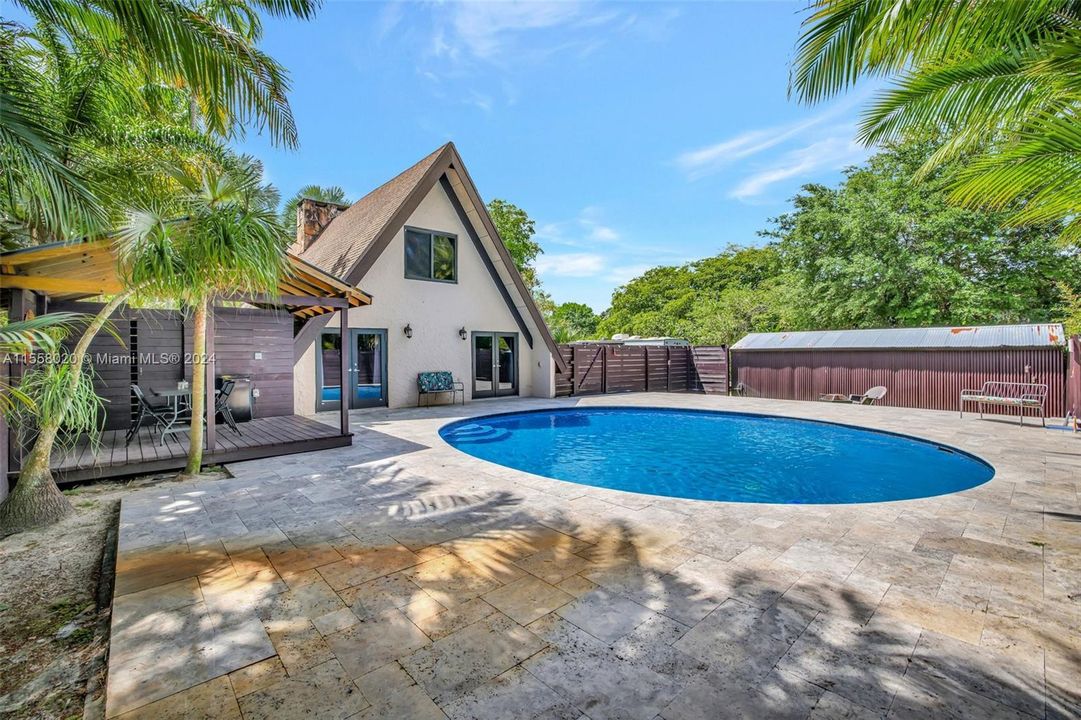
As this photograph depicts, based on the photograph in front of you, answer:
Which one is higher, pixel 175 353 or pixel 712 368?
A: pixel 175 353

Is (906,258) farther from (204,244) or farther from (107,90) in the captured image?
(107,90)

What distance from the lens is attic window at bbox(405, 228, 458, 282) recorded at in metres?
12.5

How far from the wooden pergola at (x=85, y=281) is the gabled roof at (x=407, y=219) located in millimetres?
3639

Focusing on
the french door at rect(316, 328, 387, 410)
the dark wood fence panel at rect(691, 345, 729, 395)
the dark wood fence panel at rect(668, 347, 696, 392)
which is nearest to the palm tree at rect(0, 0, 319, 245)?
the french door at rect(316, 328, 387, 410)

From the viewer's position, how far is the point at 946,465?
7266mm

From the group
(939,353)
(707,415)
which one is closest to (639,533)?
(707,415)

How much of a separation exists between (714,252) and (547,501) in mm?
39151

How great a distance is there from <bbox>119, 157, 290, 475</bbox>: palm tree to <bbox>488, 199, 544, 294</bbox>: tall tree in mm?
19708

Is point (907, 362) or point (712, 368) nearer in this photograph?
point (907, 362)


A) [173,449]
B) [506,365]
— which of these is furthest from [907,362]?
[173,449]

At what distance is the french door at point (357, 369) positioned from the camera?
11508 millimetres

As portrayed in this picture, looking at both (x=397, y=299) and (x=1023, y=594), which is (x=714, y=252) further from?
(x=1023, y=594)

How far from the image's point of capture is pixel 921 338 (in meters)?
13.1

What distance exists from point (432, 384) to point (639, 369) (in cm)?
811
